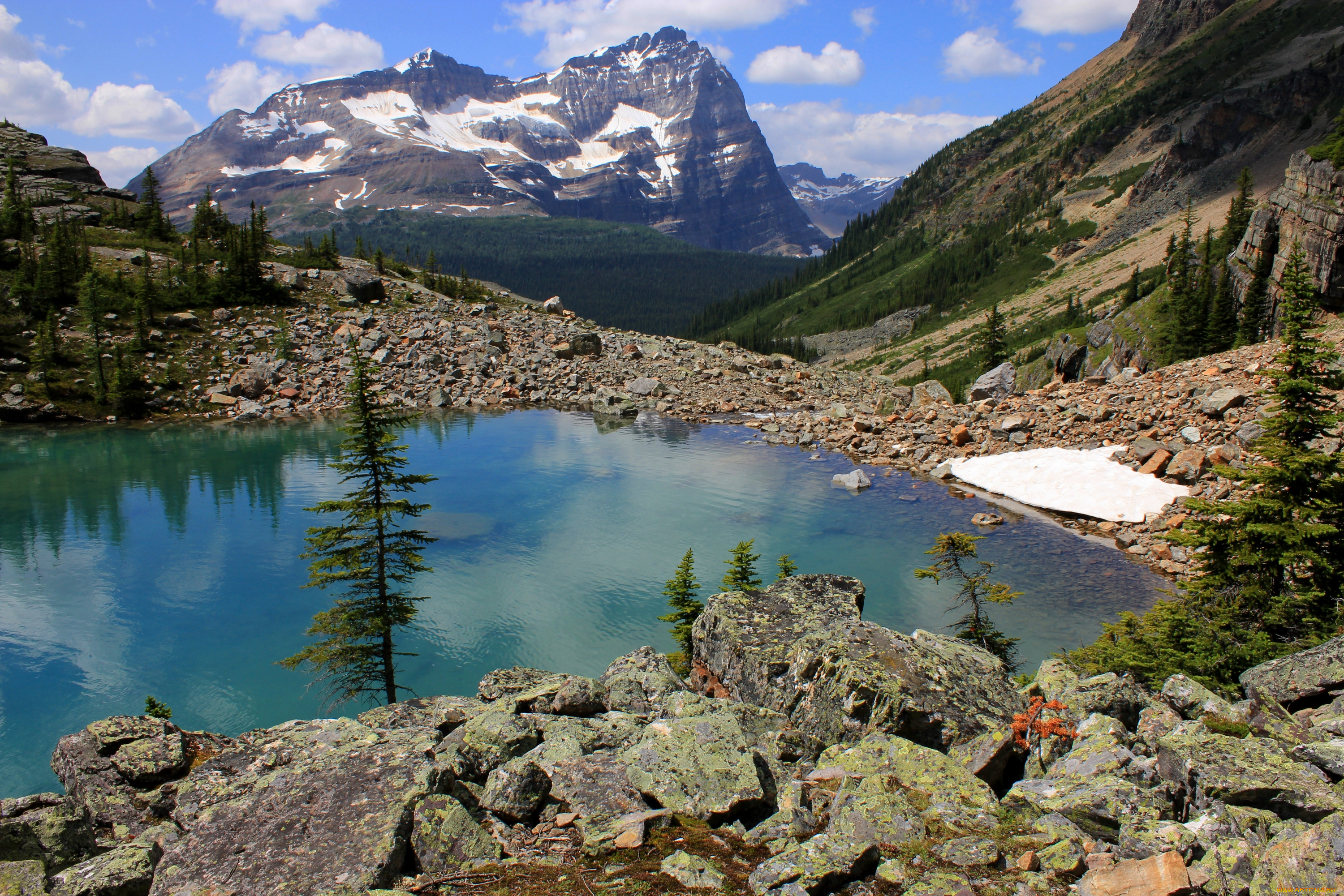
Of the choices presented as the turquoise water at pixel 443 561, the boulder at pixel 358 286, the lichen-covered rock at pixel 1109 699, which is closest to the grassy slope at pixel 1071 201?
the boulder at pixel 358 286

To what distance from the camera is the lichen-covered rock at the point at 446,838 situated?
8.13 metres

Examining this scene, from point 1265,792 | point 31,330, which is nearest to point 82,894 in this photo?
point 1265,792

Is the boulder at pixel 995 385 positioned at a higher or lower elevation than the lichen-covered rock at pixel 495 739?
higher

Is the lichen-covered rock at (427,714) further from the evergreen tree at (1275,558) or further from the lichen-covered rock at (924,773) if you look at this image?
the evergreen tree at (1275,558)

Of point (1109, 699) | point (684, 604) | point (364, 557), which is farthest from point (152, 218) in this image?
point (1109, 699)

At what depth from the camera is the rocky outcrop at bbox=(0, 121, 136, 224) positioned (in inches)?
3265

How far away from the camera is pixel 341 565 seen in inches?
686

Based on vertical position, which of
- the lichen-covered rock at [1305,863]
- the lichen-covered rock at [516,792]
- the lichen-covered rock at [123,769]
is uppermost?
the lichen-covered rock at [1305,863]

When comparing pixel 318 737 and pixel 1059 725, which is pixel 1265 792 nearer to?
pixel 1059 725

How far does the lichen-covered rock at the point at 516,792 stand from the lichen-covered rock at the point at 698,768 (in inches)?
49.2

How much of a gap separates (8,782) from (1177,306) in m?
71.0

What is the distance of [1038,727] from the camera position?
10055 millimetres

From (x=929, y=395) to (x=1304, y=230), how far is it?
28.4m

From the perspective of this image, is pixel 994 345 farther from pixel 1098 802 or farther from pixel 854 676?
pixel 1098 802
